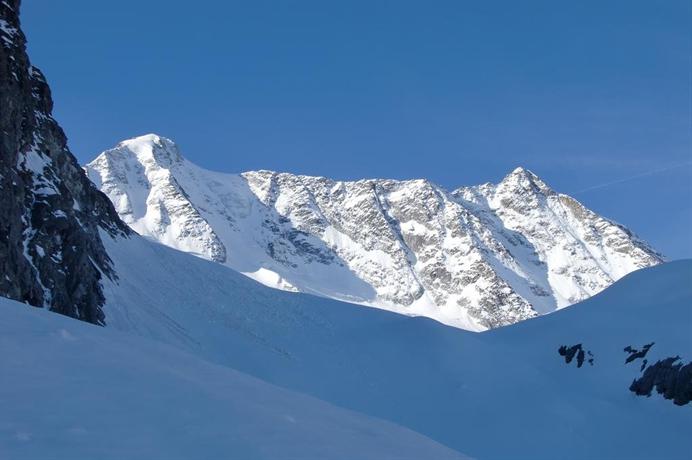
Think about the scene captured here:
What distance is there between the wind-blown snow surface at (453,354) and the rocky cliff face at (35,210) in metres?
3.30

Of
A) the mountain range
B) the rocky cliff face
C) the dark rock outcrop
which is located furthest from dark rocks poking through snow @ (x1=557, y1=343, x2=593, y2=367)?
the rocky cliff face

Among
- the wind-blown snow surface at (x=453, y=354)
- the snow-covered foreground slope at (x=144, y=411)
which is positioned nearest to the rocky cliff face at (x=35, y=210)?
the wind-blown snow surface at (x=453, y=354)

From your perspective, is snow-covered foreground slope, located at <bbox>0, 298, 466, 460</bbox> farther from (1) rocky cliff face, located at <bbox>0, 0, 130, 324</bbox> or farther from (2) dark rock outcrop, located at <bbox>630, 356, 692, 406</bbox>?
(2) dark rock outcrop, located at <bbox>630, 356, 692, 406</bbox>

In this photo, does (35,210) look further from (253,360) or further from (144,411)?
(144,411)

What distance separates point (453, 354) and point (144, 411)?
3281cm

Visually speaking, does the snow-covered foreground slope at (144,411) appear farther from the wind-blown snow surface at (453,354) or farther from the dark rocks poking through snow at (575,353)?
the dark rocks poking through snow at (575,353)

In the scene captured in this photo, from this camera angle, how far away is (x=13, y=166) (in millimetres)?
31344

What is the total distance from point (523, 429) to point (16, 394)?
2436 centimetres

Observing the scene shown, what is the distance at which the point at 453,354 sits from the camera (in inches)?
1556

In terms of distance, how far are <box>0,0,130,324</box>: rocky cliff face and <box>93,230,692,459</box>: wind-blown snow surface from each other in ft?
10.8

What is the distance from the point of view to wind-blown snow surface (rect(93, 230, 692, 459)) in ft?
93.0

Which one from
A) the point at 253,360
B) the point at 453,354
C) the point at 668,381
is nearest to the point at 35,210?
the point at 253,360

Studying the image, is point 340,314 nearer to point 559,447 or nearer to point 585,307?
point 585,307

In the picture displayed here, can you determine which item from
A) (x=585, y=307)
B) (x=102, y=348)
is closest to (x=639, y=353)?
(x=585, y=307)
